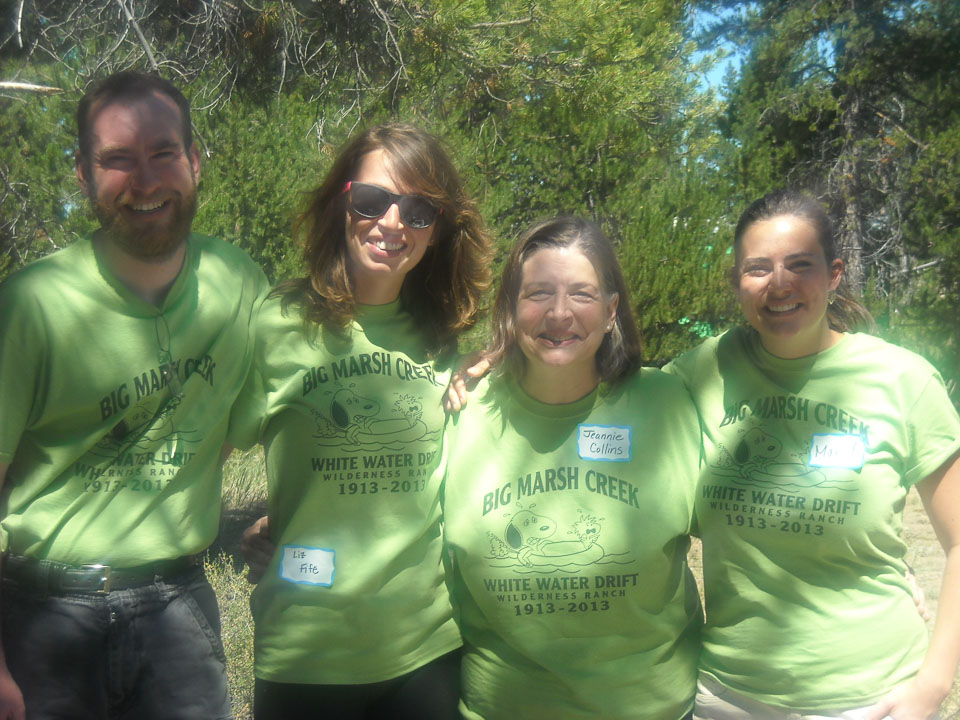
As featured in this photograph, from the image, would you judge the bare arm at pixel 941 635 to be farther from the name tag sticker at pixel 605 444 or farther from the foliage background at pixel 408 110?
the foliage background at pixel 408 110

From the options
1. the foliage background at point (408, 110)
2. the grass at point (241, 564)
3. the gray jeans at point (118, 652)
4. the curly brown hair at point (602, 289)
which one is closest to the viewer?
the gray jeans at point (118, 652)

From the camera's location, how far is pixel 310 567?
240 centimetres

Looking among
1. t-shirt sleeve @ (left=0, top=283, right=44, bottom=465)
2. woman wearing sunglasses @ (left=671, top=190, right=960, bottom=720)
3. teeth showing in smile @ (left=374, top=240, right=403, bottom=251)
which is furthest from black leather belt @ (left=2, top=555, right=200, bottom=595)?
woman wearing sunglasses @ (left=671, top=190, right=960, bottom=720)

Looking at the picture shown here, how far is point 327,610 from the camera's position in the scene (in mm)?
2381

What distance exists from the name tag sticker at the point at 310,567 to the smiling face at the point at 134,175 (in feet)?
2.77

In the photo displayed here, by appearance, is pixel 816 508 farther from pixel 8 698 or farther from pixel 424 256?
pixel 8 698

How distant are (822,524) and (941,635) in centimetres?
39

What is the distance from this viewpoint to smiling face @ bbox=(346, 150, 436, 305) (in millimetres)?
2553

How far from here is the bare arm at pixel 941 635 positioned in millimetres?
2250

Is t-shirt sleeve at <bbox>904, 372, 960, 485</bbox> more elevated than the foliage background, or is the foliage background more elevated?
the foliage background

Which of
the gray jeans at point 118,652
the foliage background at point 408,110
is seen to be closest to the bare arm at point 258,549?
the gray jeans at point 118,652

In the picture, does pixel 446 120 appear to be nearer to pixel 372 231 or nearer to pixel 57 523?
pixel 372 231

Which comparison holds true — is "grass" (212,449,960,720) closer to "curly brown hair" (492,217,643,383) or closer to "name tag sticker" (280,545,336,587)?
"name tag sticker" (280,545,336,587)

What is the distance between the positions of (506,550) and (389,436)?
43 cm
